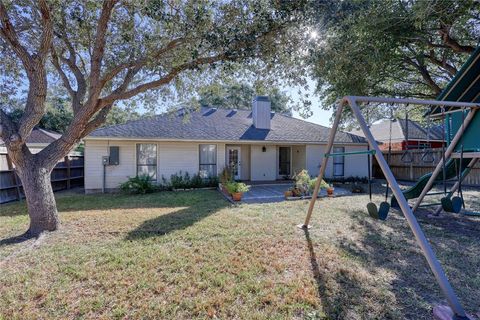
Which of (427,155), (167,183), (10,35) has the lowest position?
(167,183)

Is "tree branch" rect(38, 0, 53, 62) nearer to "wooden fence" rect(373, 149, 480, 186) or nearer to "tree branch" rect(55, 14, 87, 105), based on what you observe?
"tree branch" rect(55, 14, 87, 105)

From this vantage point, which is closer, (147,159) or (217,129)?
(147,159)

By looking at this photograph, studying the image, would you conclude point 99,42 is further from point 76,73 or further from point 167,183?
point 167,183

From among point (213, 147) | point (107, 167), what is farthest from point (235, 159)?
point (107, 167)

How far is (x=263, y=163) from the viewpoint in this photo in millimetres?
15047

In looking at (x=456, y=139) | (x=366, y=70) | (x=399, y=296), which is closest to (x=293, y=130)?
(x=366, y=70)

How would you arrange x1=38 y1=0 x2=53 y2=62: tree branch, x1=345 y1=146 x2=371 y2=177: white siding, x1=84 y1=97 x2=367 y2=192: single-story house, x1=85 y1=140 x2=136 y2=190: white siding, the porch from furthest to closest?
x1=345 y1=146 x2=371 y2=177: white siding, the porch, x1=84 y1=97 x2=367 y2=192: single-story house, x1=85 y1=140 x2=136 y2=190: white siding, x1=38 y1=0 x2=53 y2=62: tree branch

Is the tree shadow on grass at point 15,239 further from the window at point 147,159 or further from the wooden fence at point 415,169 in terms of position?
the wooden fence at point 415,169

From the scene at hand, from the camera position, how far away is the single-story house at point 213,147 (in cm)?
1154

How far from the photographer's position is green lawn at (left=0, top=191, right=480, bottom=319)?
9.40 feet

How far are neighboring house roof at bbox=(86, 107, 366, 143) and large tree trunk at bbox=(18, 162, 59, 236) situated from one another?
6.16 m

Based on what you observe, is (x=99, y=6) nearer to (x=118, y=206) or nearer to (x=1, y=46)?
(x=1, y=46)

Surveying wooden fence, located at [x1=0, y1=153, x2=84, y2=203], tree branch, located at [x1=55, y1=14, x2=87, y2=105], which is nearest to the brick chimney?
tree branch, located at [x1=55, y1=14, x2=87, y2=105]

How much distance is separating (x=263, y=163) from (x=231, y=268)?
1146 centimetres
